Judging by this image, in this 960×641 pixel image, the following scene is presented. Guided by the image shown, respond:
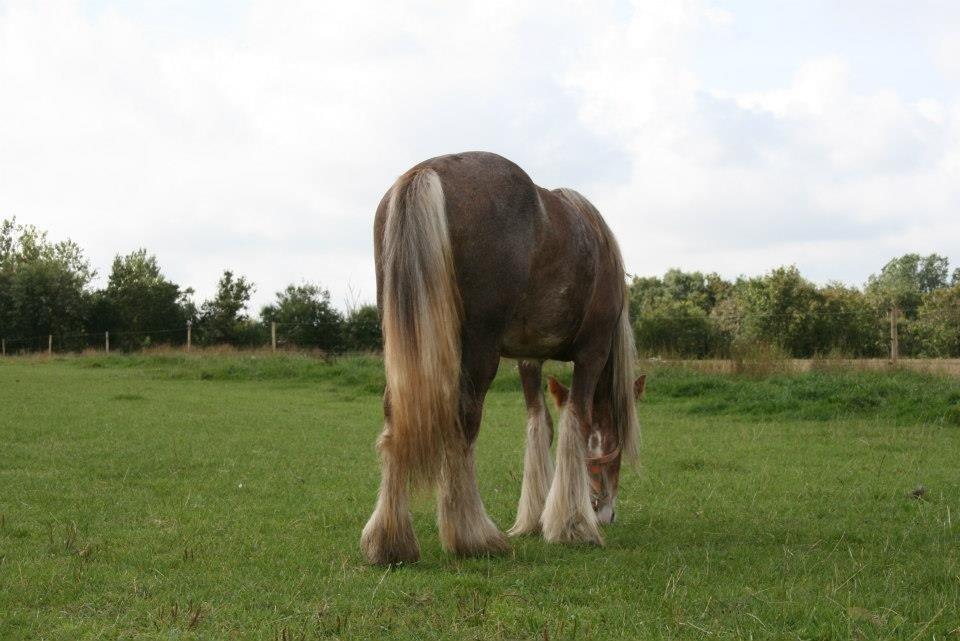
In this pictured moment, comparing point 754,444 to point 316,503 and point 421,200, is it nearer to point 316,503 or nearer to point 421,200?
point 316,503

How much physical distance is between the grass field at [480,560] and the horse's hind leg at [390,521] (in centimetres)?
9

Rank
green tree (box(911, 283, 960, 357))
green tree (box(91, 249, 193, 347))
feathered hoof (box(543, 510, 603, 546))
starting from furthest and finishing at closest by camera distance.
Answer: green tree (box(91, 249, 193, 347)), green tree (box(911, 283, 960, 357)), feathered hoof (box(543, 510, 603, 546))

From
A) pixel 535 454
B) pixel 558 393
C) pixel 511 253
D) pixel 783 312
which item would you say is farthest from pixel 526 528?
pixel 783 312

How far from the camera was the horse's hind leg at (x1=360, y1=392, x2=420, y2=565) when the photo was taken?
14.1 ft

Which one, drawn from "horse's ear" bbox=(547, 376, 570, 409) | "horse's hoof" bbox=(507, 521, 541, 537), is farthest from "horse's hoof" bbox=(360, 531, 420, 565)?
"horse's ear" bbox=(547, 376, 570, 409)

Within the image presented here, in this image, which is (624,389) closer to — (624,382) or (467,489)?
(624,382)

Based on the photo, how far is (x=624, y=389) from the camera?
578 centimetres

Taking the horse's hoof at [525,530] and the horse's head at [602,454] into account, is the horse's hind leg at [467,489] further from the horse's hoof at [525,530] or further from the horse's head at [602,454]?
the horse's head at [602,454]

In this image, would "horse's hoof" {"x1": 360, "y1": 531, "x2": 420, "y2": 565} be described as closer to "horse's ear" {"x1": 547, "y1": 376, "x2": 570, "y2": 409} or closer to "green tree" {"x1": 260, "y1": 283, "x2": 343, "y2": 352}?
"horse's ear" {"x1": 547, "y1": 376, "x2": 570, "y2": 409}

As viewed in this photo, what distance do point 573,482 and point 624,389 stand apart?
871mm

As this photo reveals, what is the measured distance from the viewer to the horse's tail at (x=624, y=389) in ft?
18.9

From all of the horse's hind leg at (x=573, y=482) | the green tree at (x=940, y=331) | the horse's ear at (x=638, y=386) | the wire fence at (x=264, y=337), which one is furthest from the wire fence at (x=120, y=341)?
the horse's hind leg at (x=573, y=482)

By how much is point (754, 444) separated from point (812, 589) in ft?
19.6

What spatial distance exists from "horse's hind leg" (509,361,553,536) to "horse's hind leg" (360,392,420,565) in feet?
4.29
